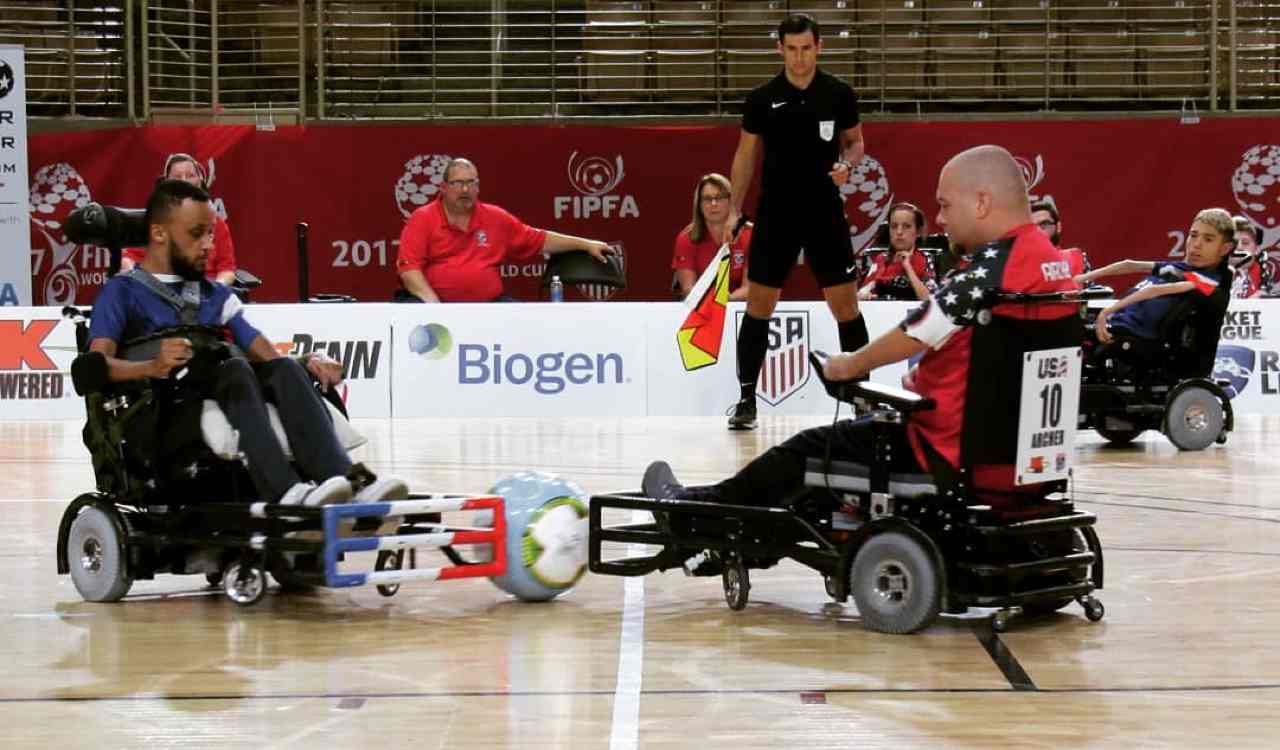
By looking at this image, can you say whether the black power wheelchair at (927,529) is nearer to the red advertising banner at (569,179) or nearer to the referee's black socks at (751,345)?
the referee's black socks at (751,345)

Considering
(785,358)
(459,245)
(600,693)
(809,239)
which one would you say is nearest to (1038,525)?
(600,693)

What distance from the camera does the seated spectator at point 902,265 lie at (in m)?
12.7

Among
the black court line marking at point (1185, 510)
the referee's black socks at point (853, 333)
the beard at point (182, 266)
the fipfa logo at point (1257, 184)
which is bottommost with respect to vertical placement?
the black court line marking at point (1185, 510)

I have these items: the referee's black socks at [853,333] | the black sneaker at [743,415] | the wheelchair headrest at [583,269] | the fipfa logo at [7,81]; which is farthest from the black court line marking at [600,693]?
the fipfa logo at [7,81]

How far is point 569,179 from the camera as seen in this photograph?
15.0m

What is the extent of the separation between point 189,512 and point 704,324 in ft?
22.8

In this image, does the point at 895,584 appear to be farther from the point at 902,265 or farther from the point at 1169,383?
the point at 902,265

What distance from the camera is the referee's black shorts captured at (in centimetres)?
941

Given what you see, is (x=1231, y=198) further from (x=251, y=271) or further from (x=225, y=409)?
(x=225, y=409)

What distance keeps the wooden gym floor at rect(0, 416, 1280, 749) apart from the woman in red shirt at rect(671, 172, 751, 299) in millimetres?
6378

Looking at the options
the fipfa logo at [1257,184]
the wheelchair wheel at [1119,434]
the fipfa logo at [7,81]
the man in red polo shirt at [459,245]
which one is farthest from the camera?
the fipfa logo at [1257,184]

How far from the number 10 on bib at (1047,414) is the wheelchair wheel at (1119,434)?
218 inches

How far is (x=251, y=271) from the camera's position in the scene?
1509 cm

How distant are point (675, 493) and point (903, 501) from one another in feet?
2.52
